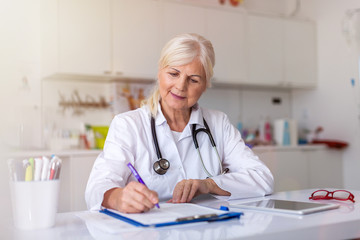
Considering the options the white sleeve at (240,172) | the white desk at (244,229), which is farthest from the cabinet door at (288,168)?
the white desk at (244,229)

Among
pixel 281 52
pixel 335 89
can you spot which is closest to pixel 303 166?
pixel 335 89

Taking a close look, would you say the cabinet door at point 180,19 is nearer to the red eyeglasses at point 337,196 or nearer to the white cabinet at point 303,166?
the white cabinet at point 303,166

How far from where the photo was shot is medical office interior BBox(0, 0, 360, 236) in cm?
320

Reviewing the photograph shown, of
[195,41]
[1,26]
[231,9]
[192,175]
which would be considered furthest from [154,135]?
[231,9]

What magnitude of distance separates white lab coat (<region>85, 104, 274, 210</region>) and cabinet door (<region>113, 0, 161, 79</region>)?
1649mm

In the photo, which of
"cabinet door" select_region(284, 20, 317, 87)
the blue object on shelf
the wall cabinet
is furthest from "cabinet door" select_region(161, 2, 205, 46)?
the blue object on shelf

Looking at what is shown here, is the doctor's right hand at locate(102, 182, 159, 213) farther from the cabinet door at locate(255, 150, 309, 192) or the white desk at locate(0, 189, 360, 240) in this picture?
the cabinet door at locate(255, 150, 309, 192)

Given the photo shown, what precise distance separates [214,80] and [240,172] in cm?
Answer: 225

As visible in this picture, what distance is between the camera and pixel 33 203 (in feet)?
3.03

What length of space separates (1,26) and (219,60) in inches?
72.5

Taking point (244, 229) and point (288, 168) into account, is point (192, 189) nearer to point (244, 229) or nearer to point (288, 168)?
point (244, 229)

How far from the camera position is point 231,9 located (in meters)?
3.91

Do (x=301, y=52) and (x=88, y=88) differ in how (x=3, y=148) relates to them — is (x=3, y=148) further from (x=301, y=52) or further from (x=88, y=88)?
(x=301, y=52)

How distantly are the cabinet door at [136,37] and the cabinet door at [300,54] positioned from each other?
56.5 inches
